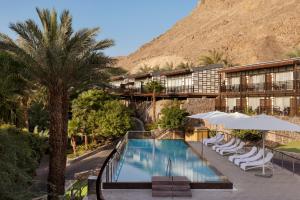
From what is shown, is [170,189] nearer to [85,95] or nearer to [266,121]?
[266,121]

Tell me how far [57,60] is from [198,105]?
89.2 ft

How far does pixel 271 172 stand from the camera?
16.1 m

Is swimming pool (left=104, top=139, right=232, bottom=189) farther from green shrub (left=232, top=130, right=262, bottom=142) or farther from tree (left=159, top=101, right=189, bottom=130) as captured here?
tree (left=159, top=101, right=189, bottom=130)

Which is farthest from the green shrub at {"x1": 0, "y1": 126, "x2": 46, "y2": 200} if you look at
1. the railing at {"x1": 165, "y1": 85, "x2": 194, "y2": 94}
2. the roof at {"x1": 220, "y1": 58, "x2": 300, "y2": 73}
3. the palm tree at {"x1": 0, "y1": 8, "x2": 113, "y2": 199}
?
the railing at {"x1": 165, "y1": 85, "x2": 194, "y2": 94}

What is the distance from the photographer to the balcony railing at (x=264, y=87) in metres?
35.5

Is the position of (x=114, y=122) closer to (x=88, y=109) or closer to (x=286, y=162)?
(x=88, y=109)

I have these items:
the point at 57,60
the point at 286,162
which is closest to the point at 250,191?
the point at 286,162

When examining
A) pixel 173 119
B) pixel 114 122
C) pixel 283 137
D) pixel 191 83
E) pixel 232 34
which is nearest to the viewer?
pixel 283 137

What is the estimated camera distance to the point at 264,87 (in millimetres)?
39094

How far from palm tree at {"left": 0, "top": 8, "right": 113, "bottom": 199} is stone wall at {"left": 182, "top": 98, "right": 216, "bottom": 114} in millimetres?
23029

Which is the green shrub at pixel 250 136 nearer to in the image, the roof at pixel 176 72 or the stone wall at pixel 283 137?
the stone wall at pixel 283 137

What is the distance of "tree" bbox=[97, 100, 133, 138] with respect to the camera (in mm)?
35250

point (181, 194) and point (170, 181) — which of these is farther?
point (170, 181)

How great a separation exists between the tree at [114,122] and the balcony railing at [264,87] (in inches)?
569
